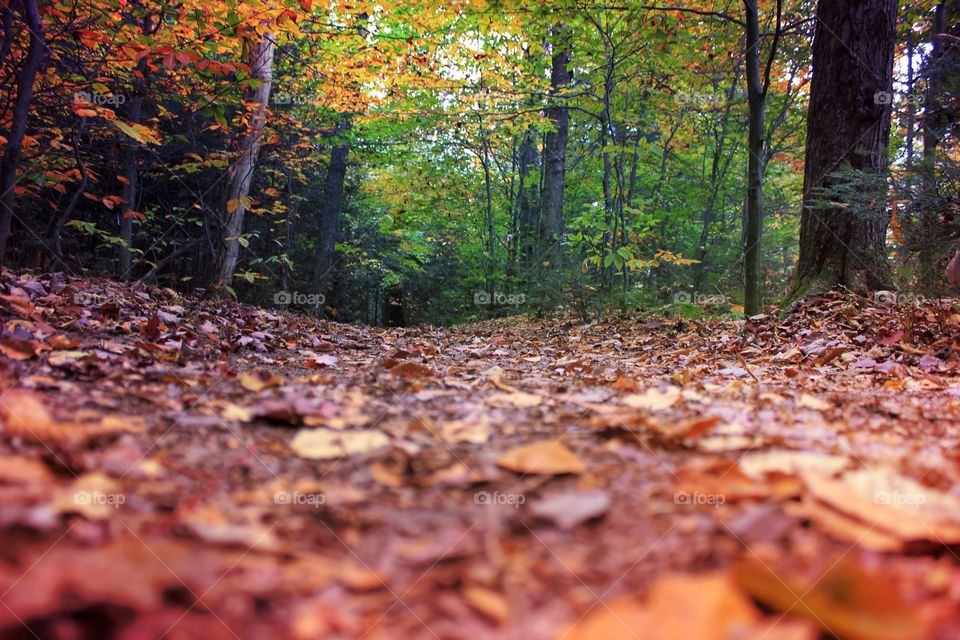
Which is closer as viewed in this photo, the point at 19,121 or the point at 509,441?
the point at 509,441

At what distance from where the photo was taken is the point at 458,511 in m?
0.99

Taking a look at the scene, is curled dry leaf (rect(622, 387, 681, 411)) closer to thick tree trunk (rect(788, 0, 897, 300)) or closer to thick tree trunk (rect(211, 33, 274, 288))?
thick tree trunk (rect(788, 0, 897, 300))

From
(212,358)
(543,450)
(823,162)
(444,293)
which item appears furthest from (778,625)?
(444,293)

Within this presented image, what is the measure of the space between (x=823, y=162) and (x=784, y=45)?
5434 mm

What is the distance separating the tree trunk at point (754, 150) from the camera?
4527 millimetres

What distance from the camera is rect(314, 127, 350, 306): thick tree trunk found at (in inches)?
418

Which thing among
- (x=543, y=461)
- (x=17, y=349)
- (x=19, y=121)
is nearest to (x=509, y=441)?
(x=543, y=461)

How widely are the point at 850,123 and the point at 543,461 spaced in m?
5.01

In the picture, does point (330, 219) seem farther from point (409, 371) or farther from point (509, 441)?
point (509, 441)

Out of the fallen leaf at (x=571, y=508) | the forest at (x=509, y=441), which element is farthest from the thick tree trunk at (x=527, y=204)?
the fallen leaf at (x=571, y=508)

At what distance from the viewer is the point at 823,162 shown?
4.77 m

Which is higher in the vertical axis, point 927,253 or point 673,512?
point 927,253

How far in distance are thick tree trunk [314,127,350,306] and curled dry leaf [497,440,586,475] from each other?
980cm

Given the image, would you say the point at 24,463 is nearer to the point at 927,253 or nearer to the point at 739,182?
the point at 927,253
